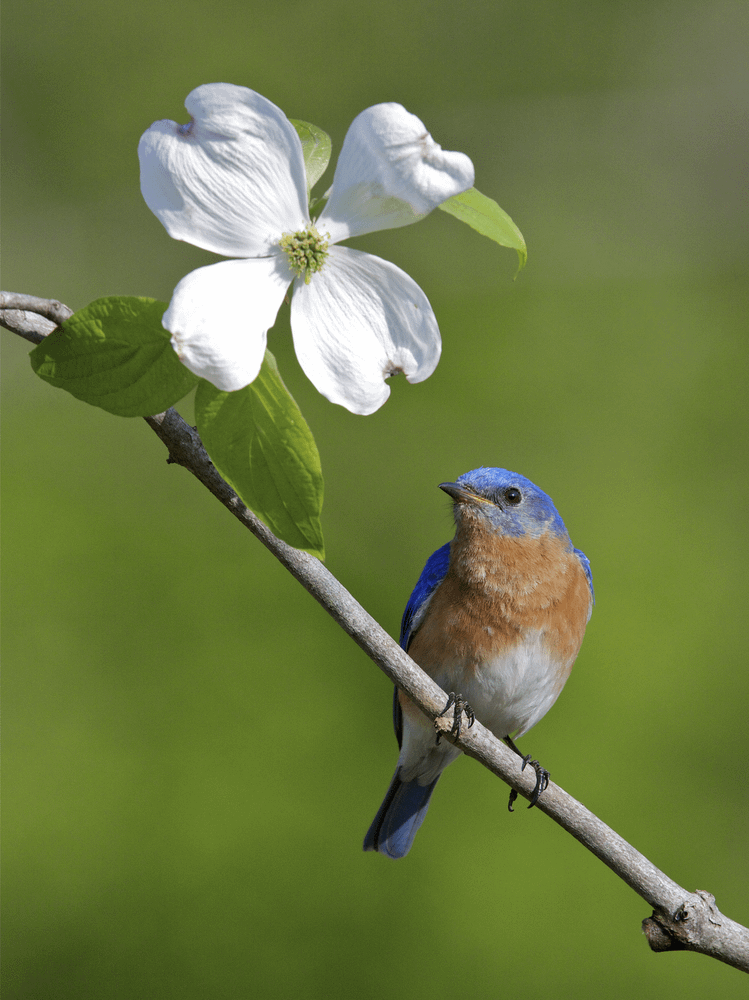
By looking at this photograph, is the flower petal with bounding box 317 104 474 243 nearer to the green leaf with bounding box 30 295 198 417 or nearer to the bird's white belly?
the green leaf with bounding box 30 295 198 417

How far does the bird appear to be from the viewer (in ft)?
6.95

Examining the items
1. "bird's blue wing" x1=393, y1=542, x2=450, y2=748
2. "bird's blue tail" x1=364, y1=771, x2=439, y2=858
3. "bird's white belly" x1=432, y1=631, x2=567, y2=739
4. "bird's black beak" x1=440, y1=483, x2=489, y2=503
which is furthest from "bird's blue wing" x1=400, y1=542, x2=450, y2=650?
"bird's blue tail" x1=364, y1=771, x2=439, y2=858

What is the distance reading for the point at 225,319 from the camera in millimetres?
731

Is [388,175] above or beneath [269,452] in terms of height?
above

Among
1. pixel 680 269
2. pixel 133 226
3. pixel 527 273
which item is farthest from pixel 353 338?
pixel 133 226

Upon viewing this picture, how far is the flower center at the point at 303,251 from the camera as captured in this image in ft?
2.57

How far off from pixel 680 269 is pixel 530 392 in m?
1.91

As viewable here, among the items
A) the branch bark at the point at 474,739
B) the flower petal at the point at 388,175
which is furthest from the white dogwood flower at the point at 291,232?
the branch bark at the point at 474,739

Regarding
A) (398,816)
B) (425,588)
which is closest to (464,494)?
(425,588)

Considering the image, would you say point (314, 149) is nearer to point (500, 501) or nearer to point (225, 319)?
point (225, 319)

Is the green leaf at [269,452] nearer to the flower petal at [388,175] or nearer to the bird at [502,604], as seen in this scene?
the flower petal at [388,175]

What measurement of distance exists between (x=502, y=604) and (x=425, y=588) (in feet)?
1.08

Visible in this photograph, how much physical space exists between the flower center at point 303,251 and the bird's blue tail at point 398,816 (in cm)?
221

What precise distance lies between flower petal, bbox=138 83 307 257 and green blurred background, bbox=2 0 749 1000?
3.47 metres
